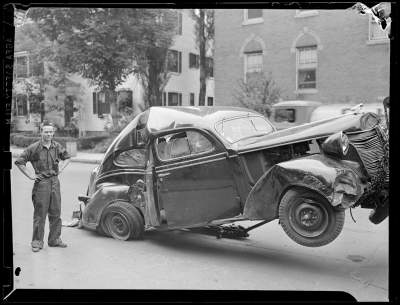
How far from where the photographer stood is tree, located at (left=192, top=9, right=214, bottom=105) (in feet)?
11.3

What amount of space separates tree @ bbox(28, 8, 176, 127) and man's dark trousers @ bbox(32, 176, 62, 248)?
0.82 m

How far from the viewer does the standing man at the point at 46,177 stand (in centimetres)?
352

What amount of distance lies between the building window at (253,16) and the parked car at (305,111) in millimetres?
727

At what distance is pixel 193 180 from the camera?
3553 millimetres

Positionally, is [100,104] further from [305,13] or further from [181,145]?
[305,13]

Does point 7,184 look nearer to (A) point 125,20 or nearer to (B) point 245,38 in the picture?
(A) point 125,20

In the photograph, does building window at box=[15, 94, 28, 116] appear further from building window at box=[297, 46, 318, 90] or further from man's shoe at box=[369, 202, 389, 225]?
man's shoe at box=[369, 202, 389, 225]

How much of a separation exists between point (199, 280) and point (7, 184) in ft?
5.25

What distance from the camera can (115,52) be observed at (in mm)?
3785

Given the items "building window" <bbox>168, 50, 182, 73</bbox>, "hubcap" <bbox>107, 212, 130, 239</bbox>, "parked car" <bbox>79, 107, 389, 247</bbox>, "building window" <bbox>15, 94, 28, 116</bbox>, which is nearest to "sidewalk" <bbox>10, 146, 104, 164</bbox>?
"parked car" <bbox>79, 107, 389, 247</bbox>

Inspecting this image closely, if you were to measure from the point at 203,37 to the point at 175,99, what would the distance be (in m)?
0.62

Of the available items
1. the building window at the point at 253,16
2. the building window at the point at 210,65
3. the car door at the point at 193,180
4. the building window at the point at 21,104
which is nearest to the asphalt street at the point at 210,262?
the car door at the point at 193,180

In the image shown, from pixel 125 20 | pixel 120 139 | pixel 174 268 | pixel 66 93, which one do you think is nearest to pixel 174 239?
pixel 174 268

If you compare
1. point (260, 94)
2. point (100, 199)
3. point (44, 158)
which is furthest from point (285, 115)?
point (44, 158)
